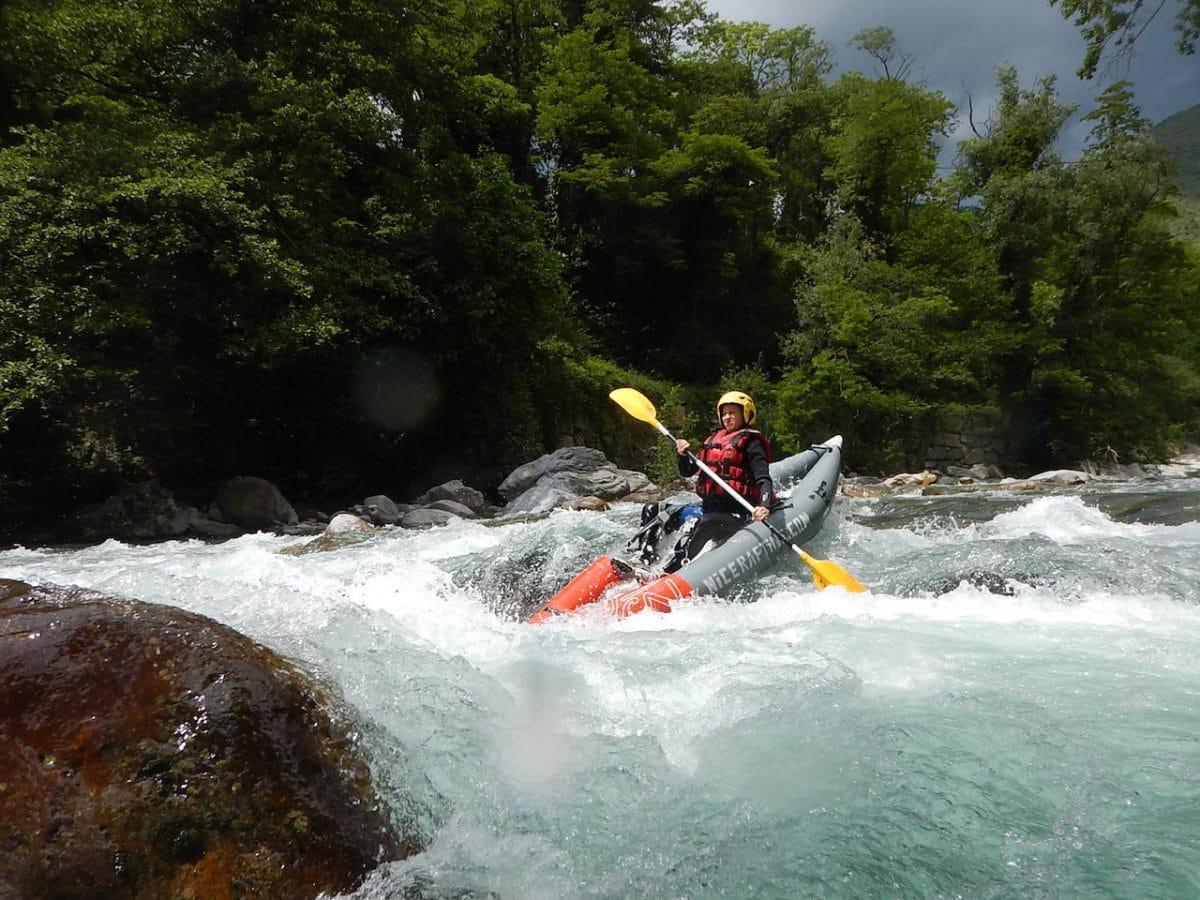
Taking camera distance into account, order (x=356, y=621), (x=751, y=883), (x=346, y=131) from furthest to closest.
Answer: (x=346, y=131) → (x=356, y=621) → (x=751, y=883)

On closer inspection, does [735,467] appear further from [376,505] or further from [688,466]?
[376,505]

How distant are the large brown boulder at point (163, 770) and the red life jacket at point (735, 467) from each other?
3918 millimetres

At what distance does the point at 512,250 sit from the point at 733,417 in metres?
7.77

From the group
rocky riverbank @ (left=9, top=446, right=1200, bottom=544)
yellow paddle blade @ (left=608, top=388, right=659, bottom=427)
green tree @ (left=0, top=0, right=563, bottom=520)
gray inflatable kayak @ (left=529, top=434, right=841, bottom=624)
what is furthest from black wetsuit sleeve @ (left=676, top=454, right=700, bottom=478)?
green tree @ (left=0, top=0, right=563, bottom=520)

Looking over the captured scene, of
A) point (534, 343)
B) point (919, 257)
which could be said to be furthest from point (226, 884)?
point (919, 257)

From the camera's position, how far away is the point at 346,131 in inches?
416

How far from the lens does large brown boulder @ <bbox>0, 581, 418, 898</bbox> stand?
4.55 ft

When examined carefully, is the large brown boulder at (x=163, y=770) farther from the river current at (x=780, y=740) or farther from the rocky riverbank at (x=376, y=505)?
the rocky riverbank at (x=376, y=505)

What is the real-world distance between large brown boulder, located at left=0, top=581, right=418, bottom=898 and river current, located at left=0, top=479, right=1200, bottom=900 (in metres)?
0.15

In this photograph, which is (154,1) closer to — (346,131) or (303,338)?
(346,131)

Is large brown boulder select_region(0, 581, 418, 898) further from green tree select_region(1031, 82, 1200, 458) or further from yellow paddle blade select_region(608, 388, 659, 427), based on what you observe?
green tree select_region(1031, 82, 1200, 458)

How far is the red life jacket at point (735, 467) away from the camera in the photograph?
536cm

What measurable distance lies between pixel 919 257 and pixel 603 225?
26.5ft

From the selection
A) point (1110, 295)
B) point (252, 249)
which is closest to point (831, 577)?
point (252, 249)
